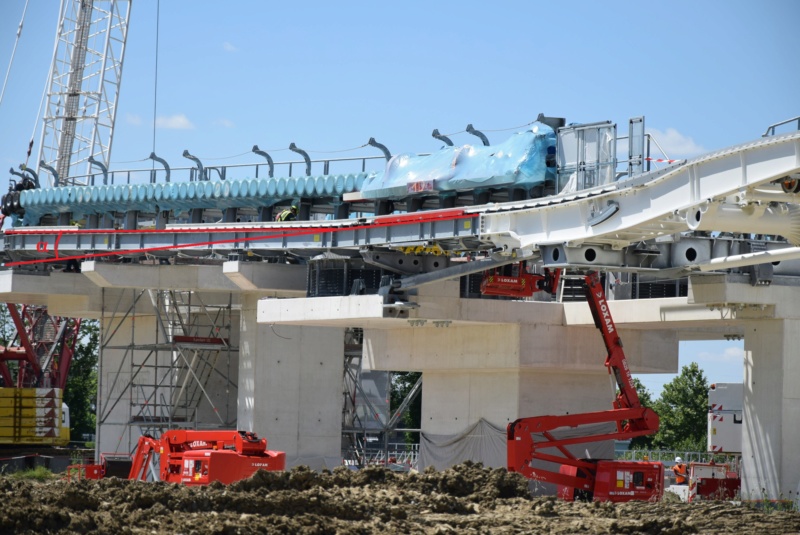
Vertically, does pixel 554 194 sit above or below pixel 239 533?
above

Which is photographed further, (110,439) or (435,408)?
(110,439)

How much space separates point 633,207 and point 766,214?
300cm

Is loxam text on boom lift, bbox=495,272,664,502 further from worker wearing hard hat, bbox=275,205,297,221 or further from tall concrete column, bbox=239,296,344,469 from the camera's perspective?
tall concrete column, bbox=239,296,344,469

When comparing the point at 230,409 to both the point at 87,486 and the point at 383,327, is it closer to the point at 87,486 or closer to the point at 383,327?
the point at 383,327

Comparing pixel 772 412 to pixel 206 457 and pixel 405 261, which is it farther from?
pixel 206 457

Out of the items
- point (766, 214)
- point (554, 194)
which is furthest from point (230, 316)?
point (766, 214)

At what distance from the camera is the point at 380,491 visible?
25.1m

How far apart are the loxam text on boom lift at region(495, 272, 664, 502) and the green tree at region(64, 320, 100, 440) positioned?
5988 centimetres

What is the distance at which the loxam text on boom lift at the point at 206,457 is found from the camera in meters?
30.1

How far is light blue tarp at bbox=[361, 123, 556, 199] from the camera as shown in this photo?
2928 centimetres

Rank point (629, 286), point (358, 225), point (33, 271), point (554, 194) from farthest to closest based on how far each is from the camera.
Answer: point (33, 271) → point (629, 286) → point (358, 225) → point (554, 194)

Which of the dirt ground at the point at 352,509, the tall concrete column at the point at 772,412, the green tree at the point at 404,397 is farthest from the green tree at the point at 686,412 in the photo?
the dirt ground at the point at 352,509

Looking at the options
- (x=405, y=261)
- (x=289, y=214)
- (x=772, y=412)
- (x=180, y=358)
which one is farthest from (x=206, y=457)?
(x=180, y=358)

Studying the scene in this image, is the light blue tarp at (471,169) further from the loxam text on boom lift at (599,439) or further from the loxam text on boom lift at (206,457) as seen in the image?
the loxam text on boom lift at (206,457)
